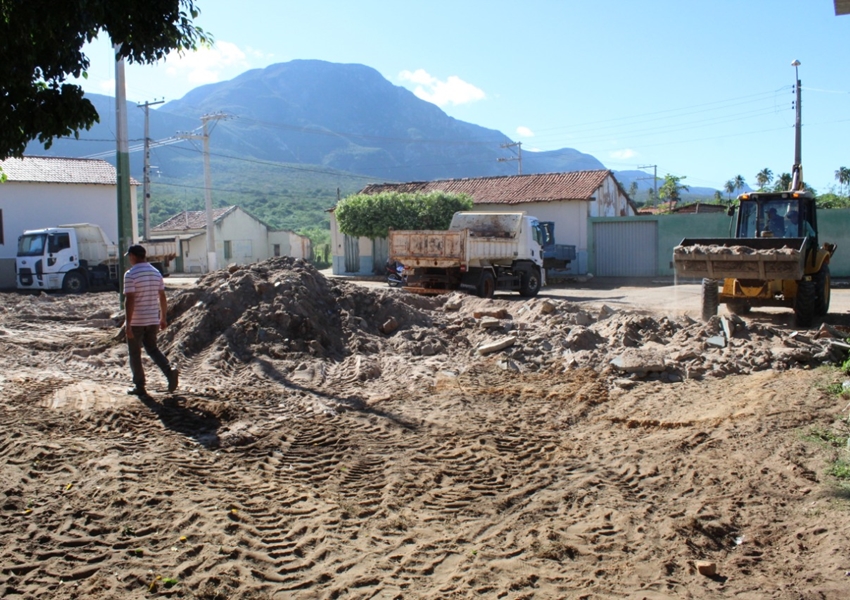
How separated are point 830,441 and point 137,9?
677 cm

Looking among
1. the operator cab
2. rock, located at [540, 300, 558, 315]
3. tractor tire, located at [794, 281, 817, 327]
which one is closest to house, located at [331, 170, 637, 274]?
the operator cab

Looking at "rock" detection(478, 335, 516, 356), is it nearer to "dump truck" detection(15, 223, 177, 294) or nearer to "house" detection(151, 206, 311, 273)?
"dump truck" detection(15, 223, 177, 294)

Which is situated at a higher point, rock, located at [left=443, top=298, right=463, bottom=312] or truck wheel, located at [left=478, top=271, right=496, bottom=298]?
truck wheel, located at [left=478, top=271, right=496, bottom=298]

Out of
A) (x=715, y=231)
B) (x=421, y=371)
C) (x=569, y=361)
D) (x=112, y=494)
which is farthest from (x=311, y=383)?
(x=715, y=231)

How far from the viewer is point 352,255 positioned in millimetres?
37688

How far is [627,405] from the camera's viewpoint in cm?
841

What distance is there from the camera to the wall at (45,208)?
101ft

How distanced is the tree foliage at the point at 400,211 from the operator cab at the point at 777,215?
18.1m

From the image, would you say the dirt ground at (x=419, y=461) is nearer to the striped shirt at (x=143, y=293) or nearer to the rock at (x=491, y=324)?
the rock at (x=491, y=324)

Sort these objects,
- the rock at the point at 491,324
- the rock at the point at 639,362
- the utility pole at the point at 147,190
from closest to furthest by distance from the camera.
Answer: the rock at the point at 639,362, the rock at the point at 491,324, the utility pole at the point at 147,190

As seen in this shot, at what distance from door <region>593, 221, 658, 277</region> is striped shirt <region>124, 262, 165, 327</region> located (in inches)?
1005

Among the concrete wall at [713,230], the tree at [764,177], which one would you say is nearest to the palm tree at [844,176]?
the tree at [764,177]

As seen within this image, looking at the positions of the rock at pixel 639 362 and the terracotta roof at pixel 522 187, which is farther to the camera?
the terracotta roof at pixel 522 187

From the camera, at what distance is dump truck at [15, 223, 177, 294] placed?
989 inches
